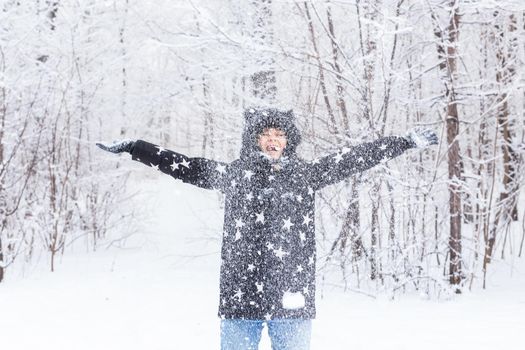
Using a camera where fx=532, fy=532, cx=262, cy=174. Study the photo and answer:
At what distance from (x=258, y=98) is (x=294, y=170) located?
3706 mm

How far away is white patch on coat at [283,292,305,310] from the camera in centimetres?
240

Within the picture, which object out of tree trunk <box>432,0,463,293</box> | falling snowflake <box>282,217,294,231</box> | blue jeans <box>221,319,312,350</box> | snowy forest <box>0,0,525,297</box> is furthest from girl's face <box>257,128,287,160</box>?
tree trunk <box>432,0,463,293</box>

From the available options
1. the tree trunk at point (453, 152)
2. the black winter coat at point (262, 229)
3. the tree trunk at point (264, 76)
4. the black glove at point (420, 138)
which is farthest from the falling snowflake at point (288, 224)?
the tree trunk at point (264, 76)

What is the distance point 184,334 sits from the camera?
410cm

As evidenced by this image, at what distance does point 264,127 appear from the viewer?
8.55ft

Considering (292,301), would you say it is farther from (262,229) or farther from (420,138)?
(420,138)

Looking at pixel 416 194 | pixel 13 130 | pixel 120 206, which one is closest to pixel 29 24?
pixel 13 130

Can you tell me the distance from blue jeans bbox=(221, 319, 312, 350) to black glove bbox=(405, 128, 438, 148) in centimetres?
102

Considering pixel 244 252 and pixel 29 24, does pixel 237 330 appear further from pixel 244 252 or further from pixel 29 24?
pixel 29 24

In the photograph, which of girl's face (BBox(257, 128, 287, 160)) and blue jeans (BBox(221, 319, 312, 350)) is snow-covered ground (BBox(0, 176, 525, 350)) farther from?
girl's face (BBox(257, 128, 287, 160))

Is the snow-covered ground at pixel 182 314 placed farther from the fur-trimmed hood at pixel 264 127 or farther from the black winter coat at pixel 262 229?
the fur-trimmed hood at pixel 264 127

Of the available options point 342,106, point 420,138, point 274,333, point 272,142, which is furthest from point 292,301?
point 342,106

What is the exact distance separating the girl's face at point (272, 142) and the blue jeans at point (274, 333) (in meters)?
0.77

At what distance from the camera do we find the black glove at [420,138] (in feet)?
8.71
